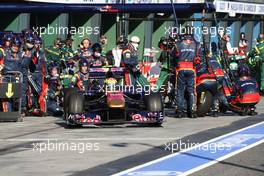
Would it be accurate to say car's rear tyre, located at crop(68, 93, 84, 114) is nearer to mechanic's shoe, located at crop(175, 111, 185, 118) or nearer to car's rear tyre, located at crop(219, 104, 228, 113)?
mechanic's shoe, located at crop(175, 111, 185, 118)

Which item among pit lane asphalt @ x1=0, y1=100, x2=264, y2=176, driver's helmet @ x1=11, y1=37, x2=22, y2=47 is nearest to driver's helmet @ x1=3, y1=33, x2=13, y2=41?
driver's helmet @ x1=11, y1=37, x2=22, y2=47

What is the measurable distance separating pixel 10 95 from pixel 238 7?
19.9 meters

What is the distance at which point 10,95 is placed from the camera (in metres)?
16.7

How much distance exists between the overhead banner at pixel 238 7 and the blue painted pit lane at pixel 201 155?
18.3 metres

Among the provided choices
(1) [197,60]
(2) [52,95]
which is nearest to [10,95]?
(2) [52,95]

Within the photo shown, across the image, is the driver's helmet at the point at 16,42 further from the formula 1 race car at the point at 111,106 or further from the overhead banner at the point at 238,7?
the overhead banner at the point at 238,7

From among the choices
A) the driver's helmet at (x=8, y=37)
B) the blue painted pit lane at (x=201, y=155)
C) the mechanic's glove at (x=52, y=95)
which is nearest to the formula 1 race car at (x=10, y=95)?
the driver's helmet at (x=8, y=37)

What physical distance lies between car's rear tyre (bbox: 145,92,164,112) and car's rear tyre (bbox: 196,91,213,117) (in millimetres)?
1912

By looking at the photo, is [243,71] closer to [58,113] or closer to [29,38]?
[58,113]

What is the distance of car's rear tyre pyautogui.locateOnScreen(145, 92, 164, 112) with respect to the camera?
15336mm

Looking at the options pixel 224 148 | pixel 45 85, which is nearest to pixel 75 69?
pixel 45 85

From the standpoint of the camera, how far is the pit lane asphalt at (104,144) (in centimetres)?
1052

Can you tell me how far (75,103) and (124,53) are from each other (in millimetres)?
2878

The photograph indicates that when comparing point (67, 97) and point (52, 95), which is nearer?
point (67, 97)
